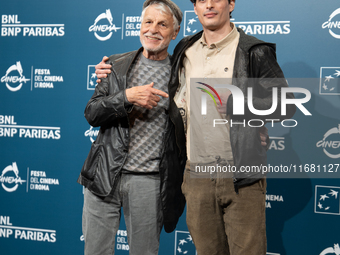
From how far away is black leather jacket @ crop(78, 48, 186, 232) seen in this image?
196 centimetres

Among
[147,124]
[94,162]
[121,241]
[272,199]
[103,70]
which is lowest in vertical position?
[121,241]

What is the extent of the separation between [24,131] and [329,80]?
2596 millimetres

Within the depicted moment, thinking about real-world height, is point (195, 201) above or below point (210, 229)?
above

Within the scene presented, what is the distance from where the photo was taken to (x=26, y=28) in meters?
3.23

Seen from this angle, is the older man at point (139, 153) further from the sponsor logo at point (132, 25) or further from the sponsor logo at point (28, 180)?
the sponsor logo at point (28, 180)

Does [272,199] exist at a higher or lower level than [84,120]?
lower

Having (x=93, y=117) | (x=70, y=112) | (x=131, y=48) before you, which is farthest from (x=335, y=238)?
(x=70, y=112)

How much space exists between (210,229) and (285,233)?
105 cm

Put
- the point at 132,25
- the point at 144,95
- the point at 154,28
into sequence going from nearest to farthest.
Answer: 1. the point at 144,95
2. the point at 154,28
3. the point at 132,25

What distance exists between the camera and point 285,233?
2.72 metres

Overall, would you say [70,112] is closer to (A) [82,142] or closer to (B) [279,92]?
(A) [82,142]

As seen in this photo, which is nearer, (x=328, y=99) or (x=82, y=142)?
(x=328, y=99)

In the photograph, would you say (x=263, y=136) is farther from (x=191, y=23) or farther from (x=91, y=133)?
(x=91, y=133)
